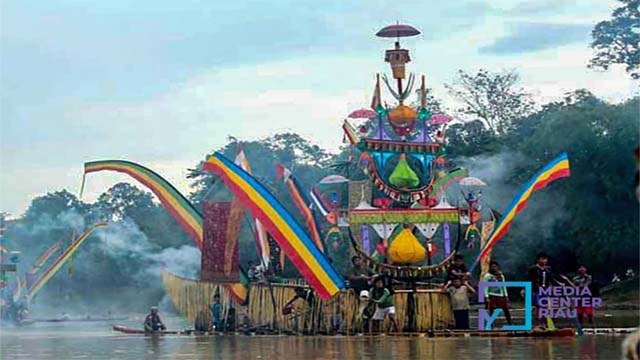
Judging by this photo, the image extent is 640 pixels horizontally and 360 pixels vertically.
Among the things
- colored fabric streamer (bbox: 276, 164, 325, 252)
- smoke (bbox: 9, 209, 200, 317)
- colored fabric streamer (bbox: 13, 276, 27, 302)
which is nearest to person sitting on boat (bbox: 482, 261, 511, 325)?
colored fabric streamer (bbox: 276, 164, 325, 252)

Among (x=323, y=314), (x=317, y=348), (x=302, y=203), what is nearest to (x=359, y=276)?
(x=323, y=314)

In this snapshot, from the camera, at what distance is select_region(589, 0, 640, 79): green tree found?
1994 inches

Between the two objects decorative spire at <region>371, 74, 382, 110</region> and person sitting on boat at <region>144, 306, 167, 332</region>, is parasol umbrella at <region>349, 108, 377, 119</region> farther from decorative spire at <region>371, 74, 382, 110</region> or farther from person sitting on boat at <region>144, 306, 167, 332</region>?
person sitting on boat at <region>144, 306, 167, 332</region>

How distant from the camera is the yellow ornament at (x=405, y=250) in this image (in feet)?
80.9

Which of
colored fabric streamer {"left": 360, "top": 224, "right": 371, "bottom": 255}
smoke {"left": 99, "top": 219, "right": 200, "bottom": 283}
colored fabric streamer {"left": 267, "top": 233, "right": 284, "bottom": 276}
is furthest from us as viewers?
smoke {"left": 99, "top": 219, "right": 200, "bottom": 283}

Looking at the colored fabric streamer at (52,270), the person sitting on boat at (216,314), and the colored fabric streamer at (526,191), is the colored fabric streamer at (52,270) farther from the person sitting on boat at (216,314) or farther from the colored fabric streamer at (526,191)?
the colored fabric streamer at (526,191)

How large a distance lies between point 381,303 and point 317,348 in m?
4.14

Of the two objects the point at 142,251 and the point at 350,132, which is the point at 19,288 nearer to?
the point at 142,251

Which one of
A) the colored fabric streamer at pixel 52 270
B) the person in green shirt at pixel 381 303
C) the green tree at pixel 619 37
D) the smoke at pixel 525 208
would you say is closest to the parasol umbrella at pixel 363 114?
the person in green shirt at pixel 381 303

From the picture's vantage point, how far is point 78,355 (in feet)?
60.7

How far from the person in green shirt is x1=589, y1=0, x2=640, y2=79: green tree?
29.4 metres

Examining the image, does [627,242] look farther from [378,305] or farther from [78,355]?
[78,355]

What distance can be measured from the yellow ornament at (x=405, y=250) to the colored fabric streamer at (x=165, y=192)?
196 inches

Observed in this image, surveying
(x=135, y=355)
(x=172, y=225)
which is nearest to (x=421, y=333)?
(x=135, y=355)
